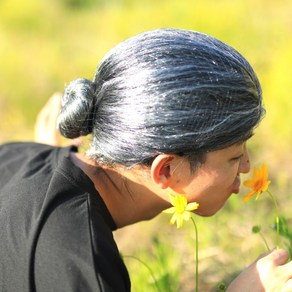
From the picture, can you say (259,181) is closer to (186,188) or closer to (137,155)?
(186,188)

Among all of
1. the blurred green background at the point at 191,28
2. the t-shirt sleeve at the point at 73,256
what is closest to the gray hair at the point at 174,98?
the t-shirt sleeve at the point at 73,256

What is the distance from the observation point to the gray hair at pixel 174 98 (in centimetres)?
180

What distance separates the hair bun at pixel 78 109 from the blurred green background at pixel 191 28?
2.09 feet

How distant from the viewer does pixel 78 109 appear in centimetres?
194

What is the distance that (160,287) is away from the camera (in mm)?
2318

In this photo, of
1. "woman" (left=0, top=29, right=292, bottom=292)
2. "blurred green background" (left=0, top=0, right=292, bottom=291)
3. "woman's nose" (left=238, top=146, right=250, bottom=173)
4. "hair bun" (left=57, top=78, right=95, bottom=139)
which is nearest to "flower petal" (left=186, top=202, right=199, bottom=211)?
"woman" (left=0, top=29, right=292, bottom=292)

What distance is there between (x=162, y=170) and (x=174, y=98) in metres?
0.21

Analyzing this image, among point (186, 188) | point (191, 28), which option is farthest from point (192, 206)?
point (191, 28)

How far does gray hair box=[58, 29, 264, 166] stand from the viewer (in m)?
1.80

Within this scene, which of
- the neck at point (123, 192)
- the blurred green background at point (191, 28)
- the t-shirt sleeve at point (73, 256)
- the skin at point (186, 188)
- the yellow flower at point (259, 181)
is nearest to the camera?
the t-shirt sleeve at point (73, 256)

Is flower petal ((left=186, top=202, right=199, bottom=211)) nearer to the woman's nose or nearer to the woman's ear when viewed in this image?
the woman's ear

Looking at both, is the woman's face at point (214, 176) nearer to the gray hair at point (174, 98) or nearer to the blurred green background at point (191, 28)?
the gray hair at point (174, 98)

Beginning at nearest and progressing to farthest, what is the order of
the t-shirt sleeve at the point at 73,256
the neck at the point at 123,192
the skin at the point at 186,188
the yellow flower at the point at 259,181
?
the t-shirt sleeve at the point at 73,256 < the skin at the point at 186,188 < the yellow flower at the point at 259,181 < the neck at the point at 123,192

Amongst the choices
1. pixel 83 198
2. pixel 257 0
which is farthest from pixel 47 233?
pixel 257 0
